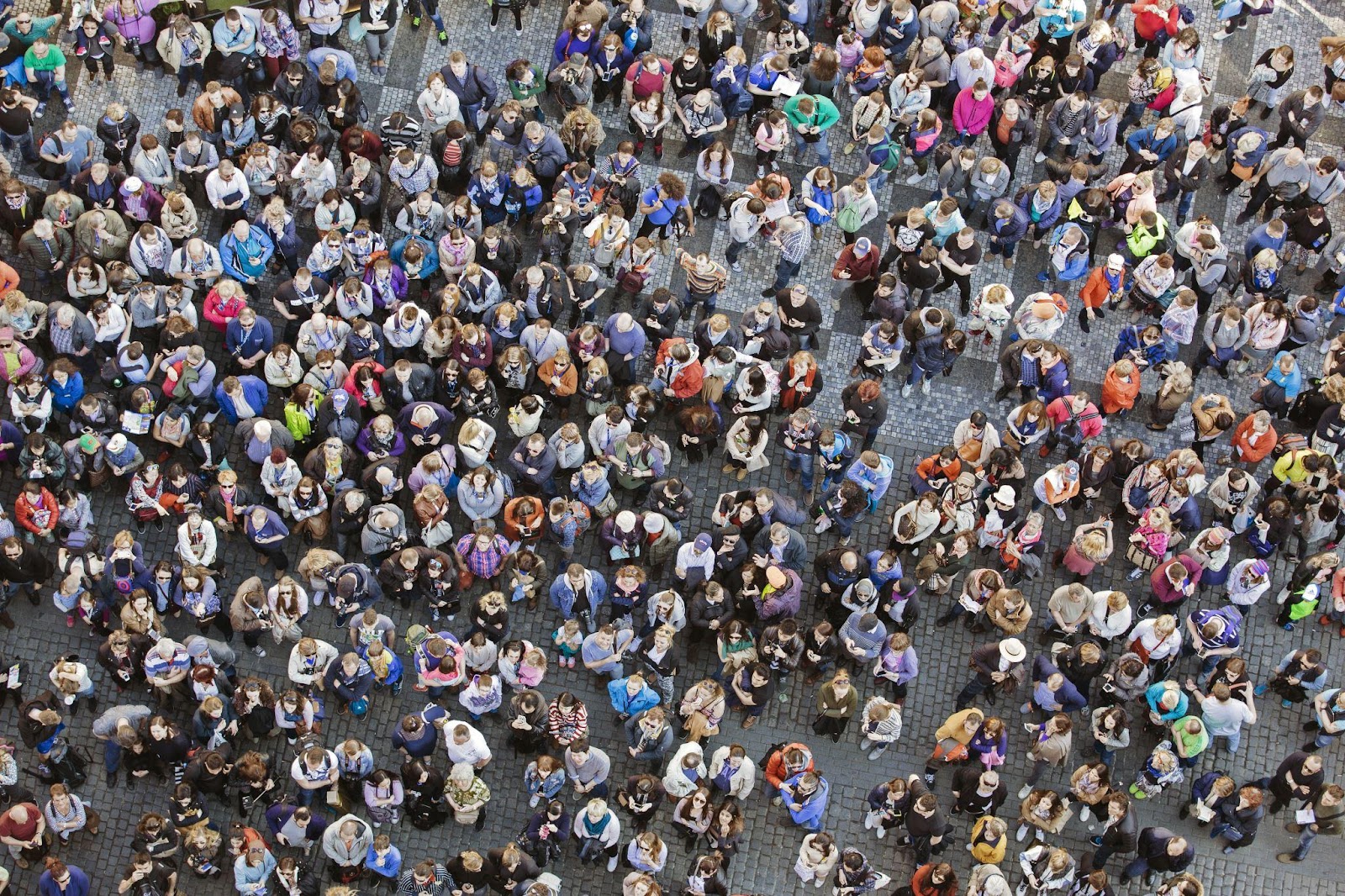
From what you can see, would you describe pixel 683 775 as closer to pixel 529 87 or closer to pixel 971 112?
pixel 529 87

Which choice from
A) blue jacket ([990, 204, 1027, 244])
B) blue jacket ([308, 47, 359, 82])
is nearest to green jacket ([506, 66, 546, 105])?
blue jacket ([308, 47, 359, 82])

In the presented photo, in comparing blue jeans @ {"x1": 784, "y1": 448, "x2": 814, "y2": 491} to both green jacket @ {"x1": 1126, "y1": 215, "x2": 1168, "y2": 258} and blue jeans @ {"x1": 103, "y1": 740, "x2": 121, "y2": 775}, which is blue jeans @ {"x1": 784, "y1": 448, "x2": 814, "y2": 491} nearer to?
green jacket @ {"x1": 1126, "y1": 215, "x2": 1168, "y2": 258}

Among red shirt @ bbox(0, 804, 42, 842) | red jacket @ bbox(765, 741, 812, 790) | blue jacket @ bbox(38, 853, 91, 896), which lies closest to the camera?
blue jacket @ bbox(38, 853, 91, 896)

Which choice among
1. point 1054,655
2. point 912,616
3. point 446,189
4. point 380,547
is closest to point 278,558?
point 380,547

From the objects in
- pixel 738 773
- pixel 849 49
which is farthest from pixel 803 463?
pixel 849 49

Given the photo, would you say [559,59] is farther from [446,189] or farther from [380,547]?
[380,547]
